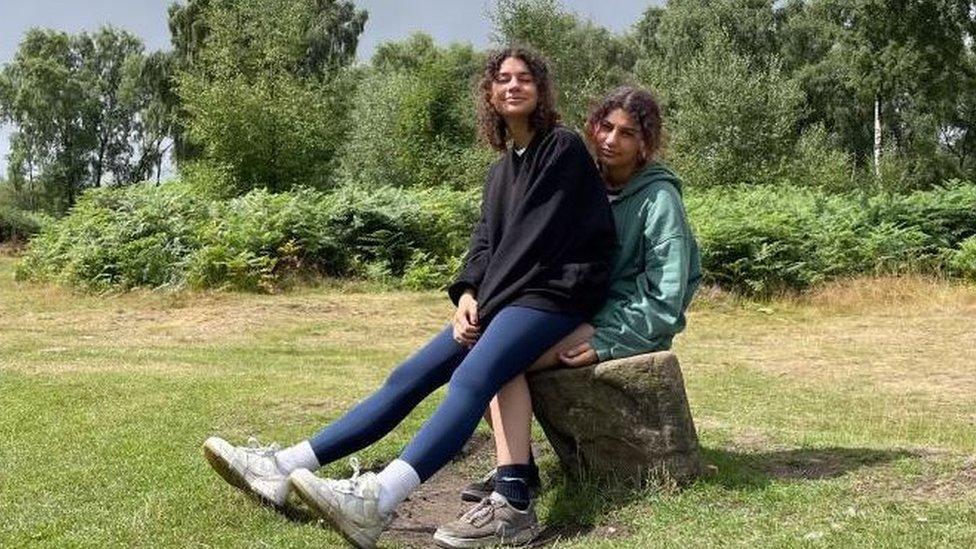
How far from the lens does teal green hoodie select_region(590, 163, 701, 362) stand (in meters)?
3.85

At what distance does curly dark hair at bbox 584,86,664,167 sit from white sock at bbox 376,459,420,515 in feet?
4.99

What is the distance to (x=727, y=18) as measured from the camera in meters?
41.7

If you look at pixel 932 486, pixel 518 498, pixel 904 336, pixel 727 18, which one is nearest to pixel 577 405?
pixel 518 498

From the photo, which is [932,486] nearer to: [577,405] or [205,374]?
[577,405]

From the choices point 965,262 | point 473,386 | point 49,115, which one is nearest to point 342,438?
point 473,386

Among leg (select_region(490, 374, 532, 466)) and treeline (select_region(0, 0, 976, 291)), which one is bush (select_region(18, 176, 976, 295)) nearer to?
treeline (select_region(0, 0, 976, 291))

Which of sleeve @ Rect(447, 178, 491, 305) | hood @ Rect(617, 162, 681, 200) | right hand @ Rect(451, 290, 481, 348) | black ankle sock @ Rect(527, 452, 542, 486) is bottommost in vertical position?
black ankle sock @ Rect(527, 452, 542, 486)

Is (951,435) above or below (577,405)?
below

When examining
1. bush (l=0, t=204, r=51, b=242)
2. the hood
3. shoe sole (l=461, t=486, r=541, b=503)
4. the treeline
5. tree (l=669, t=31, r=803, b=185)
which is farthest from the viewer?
bush (l=0, t=204, r=51, b=242)

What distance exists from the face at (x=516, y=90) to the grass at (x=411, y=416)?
147cm

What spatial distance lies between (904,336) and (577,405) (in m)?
9.46

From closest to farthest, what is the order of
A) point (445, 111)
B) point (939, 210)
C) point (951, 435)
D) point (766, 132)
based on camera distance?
point (951, 435) → point (939, 210) → point (766, 132) → point (445, 111)

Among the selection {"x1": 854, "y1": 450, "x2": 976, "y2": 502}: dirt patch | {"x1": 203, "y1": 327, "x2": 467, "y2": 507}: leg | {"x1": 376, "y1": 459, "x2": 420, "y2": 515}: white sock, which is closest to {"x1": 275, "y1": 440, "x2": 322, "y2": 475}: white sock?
{"x1": 203, "y1": 327, "x2": 467, "y2": 507}: leg

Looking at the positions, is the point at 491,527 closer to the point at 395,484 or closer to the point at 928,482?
the point at 395,484
